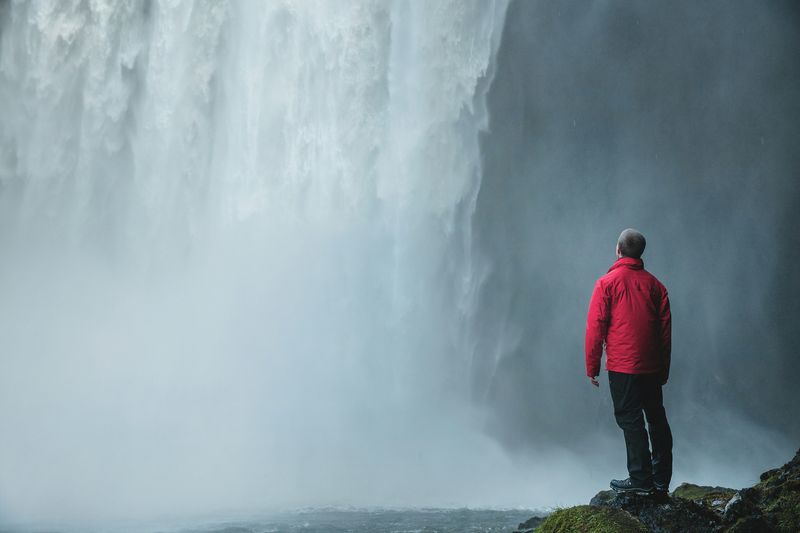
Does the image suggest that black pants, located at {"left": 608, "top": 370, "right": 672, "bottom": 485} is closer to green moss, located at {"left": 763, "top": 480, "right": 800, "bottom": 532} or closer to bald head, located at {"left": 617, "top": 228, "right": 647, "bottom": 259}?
bald head, located at {"left": 617, "top": 228, "right": 647, "bottom": 259}

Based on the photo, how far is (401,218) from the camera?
20344 millimetres

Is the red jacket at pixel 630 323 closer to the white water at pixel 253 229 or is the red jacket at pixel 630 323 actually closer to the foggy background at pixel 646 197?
the white water at pixel 253 229

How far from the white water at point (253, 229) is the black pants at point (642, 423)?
536 inches

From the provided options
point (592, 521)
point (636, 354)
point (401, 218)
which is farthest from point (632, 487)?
point (401, 218)

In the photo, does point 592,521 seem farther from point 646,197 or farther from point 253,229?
point 646,197

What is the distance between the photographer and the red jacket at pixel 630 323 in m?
3.93

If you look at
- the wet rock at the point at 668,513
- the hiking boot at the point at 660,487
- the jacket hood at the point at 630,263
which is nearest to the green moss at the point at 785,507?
the wet rock at the point at 668,513

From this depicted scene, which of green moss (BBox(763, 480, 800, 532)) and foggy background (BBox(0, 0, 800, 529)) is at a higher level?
foggy background (BBox(0, 0, 800, 529))

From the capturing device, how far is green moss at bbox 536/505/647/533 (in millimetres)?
3758

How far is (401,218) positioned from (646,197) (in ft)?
23.7

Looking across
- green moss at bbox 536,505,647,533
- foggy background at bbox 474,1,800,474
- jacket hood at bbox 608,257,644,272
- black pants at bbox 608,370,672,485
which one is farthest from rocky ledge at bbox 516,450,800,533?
foggy background at bbox 474,1,800,474

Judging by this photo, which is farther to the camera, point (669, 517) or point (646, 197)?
point (646, 197)

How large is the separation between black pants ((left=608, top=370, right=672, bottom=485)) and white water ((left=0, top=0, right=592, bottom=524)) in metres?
13.6

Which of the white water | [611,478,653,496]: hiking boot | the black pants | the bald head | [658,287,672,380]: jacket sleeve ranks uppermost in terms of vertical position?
the white water
